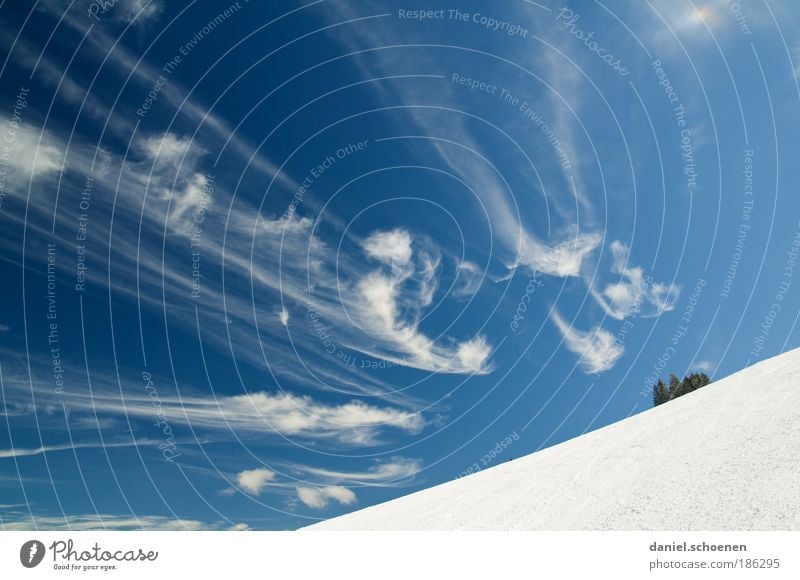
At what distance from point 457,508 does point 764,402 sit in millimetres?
11842

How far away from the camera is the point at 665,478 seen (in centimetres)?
1605

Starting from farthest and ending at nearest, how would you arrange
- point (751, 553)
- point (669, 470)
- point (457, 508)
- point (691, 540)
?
point (457, 508) → point (669, 470) → point (691, 540) → point (751, 553)

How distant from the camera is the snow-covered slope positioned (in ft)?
44.2

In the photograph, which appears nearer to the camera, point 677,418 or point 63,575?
point 63,575

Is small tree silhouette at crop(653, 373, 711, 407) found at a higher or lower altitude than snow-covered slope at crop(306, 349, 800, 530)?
higher

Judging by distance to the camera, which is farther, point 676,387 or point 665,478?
point 676,387

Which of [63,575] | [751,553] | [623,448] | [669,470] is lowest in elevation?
[751,553]

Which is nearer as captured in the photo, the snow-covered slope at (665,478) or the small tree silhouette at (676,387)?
the snow-covered slope at (665,478)

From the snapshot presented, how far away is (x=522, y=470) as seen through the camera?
24469 millimetres

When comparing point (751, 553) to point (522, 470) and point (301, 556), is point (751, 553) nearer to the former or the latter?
point (301, 556)

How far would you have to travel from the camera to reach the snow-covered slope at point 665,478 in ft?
44.2

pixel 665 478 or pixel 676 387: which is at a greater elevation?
pixel 676 387

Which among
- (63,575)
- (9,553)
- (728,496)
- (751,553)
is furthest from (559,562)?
(9,553)

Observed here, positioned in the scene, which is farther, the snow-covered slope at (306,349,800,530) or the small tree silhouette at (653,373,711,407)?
the small tree silhouette at (653,373,711,407)
